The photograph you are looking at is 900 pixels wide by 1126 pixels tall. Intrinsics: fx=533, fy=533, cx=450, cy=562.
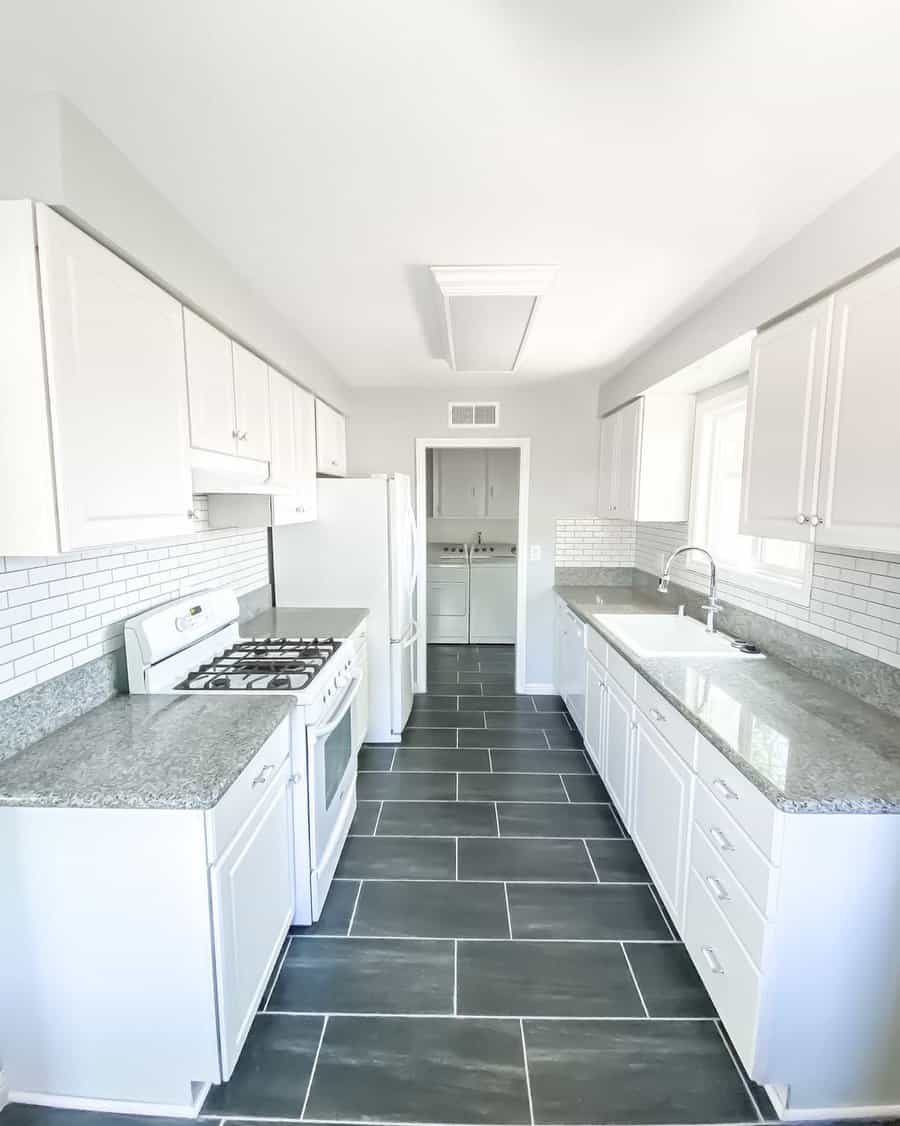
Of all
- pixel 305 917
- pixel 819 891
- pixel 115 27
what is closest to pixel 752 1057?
pixel 819 891

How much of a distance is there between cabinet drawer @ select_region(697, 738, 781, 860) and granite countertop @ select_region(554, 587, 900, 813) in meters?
0.05

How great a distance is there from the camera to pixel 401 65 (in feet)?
3.15

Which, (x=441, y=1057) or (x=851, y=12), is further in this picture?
(x=441, y=1057)

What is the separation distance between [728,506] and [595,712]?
1300mm

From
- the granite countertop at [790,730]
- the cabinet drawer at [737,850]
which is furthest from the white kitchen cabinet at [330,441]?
the cabinet drawer at [737,850]

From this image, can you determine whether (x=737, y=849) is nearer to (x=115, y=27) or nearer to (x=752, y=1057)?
(x=752, y=1057)

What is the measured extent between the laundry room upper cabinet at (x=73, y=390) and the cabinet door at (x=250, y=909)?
2.79 feet

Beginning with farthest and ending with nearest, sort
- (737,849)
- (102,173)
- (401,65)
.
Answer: (737,849), (102,173), (401,65)

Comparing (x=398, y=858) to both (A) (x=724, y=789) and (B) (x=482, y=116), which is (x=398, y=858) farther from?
(B) (x=482, y=116)

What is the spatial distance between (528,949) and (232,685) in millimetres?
1348

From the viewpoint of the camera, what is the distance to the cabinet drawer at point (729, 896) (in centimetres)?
128

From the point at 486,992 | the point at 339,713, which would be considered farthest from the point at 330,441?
the point at 486,992

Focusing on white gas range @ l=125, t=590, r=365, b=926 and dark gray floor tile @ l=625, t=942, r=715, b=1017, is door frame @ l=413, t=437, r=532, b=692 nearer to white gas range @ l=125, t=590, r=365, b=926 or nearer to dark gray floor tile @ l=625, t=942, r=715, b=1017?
white gas range @ l=125, t=590, r=365, b=926

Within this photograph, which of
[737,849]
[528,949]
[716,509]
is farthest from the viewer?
[716,509]
